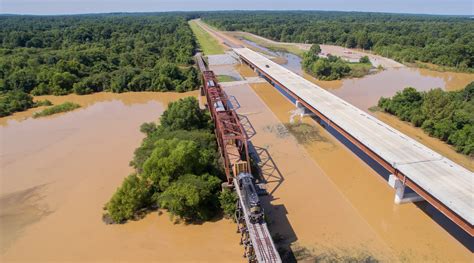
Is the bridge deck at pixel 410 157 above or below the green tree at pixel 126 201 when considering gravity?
above

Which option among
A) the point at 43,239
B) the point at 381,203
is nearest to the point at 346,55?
the point at 381,203

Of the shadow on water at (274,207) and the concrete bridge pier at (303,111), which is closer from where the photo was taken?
the shadow on water at (274,207)

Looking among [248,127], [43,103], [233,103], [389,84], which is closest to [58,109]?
[43,103]

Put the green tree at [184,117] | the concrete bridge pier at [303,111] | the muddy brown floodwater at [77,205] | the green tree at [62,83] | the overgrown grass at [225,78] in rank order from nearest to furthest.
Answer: the muddy brown floodwater at [77,205], the green tree at [184,117], the concrete bridge pier at [303,111], the green tree at [62,83], the overgrown grass at [225,78]

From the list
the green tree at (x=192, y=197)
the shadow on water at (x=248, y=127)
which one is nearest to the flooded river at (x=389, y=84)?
the shadow on water at (x=248, y=127)

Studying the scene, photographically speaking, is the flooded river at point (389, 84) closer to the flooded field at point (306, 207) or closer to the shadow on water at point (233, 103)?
the flooded field at point (306, 207)

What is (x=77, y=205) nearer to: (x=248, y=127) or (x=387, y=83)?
(x=248, y=127)

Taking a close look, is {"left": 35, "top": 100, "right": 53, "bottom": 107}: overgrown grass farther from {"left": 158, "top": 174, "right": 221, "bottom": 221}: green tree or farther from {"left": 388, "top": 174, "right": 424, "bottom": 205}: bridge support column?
{"left": 388, "top": 174, "right": 424, "bottom": 205}: bridge support column
